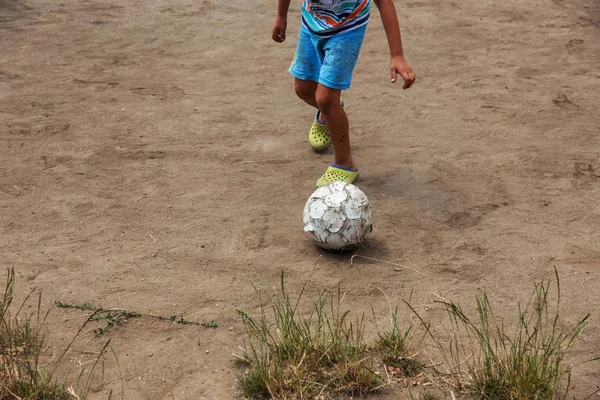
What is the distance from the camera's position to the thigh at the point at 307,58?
4867 millimetres

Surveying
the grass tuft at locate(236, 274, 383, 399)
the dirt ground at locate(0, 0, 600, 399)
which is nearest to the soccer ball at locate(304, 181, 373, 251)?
the dirt ground at locate(0, 0, 600, 399)

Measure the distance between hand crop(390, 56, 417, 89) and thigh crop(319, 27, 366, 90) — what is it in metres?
0.35

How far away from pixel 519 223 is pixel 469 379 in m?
1.59

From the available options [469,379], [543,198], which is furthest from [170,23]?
[469,379]

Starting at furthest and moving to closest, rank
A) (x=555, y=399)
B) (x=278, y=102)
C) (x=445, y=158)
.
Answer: (x=278, y=102), (x=445, y=158), (x=555, y=399)

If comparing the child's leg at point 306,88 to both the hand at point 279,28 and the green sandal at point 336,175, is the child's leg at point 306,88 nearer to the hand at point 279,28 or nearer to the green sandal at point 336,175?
the hand at point 279,28

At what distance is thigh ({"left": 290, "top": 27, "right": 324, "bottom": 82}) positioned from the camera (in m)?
4.87

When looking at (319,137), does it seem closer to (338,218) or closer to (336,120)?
(336,120)

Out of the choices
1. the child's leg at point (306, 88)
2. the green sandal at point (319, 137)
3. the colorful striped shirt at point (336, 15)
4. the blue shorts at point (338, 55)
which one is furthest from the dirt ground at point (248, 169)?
the colorful striped shirt at point (336, 15)

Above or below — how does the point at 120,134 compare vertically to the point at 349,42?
below

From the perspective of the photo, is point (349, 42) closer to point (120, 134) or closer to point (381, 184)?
point (381, 184)

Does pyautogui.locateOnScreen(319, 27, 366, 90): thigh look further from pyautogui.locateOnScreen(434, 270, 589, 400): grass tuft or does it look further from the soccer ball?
pyautogui.locateOnScreen(434, 270, 589, 400): grass tuft

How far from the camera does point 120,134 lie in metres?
5.61

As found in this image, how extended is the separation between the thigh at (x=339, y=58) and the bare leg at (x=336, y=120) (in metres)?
0.06
